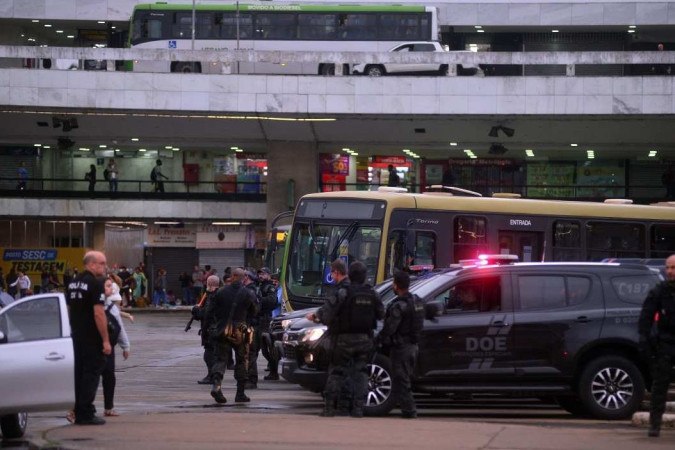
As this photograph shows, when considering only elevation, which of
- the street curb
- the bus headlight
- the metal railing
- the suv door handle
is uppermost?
the metal railing

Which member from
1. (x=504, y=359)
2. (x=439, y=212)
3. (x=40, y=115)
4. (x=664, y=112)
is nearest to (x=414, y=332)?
(x=504, y=359)

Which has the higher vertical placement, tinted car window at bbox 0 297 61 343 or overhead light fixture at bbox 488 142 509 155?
overhead light fixture at bbox 488 142 509 155

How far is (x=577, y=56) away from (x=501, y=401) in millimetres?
23862

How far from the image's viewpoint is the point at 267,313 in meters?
20.5

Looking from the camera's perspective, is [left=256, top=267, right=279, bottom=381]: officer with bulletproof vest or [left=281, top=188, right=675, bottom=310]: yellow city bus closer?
[left=256, top=267, right=279, bottom=381]: officer with bulletproof vest

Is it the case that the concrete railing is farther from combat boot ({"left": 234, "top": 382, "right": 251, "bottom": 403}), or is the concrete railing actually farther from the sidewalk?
the sidewalk

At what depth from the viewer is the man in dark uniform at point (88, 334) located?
12.5m

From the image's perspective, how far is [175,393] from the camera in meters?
18.1

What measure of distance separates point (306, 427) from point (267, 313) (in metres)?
8.40

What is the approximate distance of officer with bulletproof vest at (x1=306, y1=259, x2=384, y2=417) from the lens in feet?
43.5

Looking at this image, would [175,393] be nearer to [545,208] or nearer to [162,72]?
[545,208]

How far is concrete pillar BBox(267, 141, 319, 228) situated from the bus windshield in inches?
818

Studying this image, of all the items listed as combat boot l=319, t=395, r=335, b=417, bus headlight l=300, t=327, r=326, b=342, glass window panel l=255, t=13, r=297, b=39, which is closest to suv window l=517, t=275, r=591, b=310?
bus headlight l=300, t=327, r=326, b=342

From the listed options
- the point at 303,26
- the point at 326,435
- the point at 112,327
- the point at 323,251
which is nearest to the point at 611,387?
the point at 326,435
